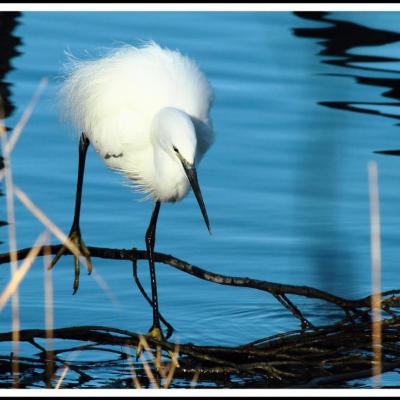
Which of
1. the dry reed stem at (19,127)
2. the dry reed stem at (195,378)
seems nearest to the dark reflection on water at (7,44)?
the dry reed stem at (19,127)

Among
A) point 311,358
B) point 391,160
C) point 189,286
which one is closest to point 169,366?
point 311,358

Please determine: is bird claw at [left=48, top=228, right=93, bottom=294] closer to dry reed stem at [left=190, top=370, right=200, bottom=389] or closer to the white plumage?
the white plumage

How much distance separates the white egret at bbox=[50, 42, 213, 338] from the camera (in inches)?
208

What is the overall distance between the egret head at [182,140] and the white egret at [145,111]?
0.14 feet

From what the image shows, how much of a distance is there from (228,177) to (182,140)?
8.74 ft

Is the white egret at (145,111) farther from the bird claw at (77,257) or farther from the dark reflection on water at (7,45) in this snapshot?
the dark reflection on water at (7,45)

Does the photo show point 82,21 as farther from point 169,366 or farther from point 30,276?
point 169,366

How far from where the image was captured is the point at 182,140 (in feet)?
15.7

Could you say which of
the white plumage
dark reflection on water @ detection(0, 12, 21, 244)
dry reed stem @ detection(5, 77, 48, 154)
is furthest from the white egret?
dark reflection on water @ detection(0, 12, 21, 244)

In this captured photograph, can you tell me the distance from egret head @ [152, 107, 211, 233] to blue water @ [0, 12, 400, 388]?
0.50 m

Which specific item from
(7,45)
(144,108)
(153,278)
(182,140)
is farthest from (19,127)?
(7,45)

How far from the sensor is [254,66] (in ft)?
30.2

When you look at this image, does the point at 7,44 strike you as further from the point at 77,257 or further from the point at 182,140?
the point at 182,140

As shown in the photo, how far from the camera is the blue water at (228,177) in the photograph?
5.69 m
